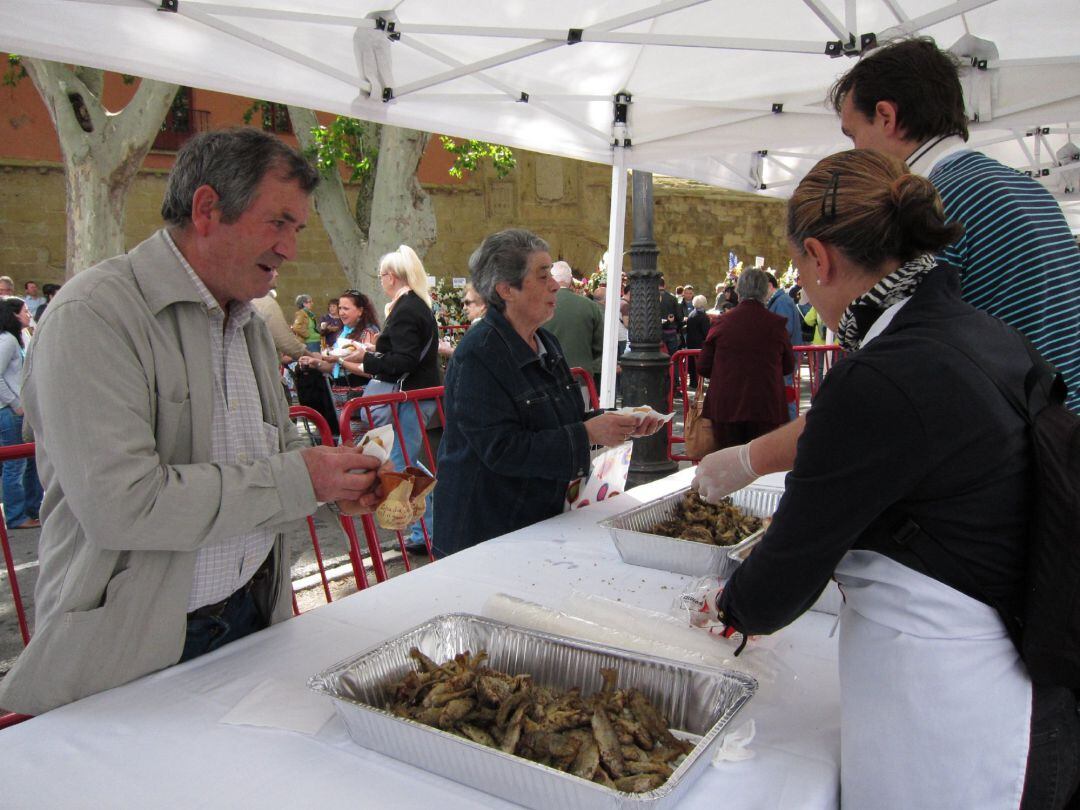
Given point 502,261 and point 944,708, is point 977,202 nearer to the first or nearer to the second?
point 944,708

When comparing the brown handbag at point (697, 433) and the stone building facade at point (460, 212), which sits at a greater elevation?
the stone building facade at point (460, 212)

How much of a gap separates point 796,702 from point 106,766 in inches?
46.7

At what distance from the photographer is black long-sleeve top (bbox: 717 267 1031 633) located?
1.13 metres

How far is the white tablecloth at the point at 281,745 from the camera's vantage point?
118cm

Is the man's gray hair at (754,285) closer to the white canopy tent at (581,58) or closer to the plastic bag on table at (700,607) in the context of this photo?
the white canopy tent at (581,58)

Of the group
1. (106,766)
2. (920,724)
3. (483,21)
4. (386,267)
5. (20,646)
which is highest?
(483,21)

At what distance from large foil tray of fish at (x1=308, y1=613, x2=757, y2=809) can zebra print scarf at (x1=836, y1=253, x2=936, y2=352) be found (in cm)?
64

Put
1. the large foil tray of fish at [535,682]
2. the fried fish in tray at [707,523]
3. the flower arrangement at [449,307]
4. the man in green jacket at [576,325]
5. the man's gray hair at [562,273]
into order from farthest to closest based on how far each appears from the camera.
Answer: the flower arrangement at [449,307], the man's gray hair at [562,273], the man in green jacket at [576,325], the fried fish in tray at [707,523], the large foil tray of fish at [535,682]

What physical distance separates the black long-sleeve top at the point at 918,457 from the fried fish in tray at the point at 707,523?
41.0 inches

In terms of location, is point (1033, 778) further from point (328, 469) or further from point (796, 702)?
point (328, 469)

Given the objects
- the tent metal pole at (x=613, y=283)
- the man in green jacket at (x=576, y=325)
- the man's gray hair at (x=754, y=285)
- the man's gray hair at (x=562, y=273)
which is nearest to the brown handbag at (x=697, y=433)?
the tent metal pole at (x=613, y=283)

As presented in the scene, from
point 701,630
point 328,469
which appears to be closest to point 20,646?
point 328,469

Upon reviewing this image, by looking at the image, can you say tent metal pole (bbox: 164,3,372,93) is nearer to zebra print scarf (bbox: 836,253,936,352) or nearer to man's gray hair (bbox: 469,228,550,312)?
man's gray hair (bbox: 469,228,550,312)

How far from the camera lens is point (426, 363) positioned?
5.61 m
